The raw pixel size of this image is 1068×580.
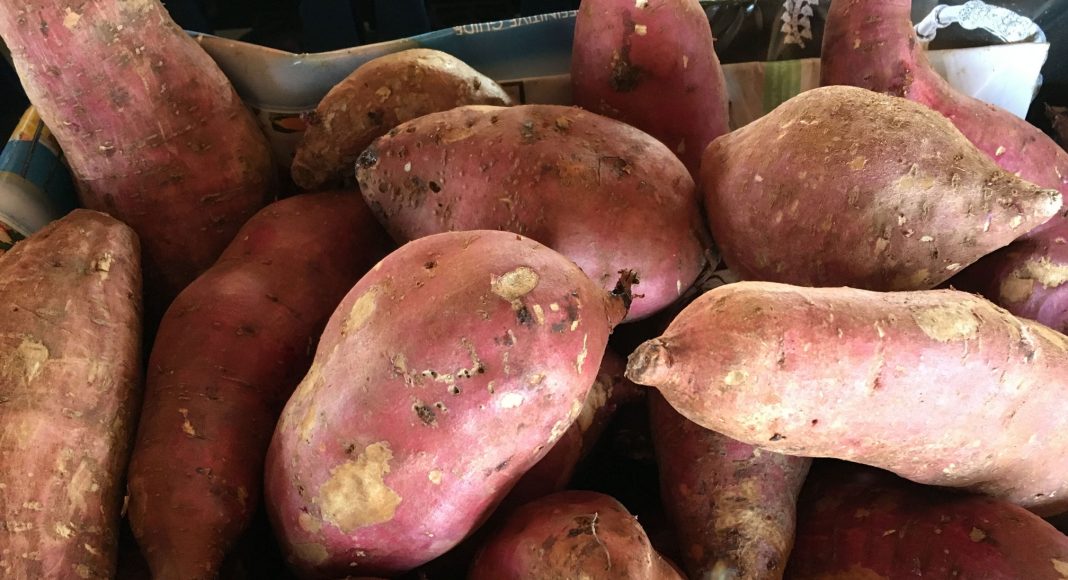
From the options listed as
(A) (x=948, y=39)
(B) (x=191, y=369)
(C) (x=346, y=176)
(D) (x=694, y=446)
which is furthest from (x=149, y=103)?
(A) (x=948, y=39)

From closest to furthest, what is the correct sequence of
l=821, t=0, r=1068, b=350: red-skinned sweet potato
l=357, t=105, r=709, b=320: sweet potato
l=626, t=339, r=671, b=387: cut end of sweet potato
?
1. l=626, t=339, r=671, b=387: cut end of sweet potato
2. l=357, t=105, r=709, b=320: sweet potato
3. l=821, t=0, r=1068, b=350: red-skinned sweet potato

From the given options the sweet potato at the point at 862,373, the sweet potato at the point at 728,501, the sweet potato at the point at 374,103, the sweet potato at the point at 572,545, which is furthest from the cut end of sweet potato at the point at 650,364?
the sweet potato at the point at 374,103

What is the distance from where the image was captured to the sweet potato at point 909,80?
90 centimetres

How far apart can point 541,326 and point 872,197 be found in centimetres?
35

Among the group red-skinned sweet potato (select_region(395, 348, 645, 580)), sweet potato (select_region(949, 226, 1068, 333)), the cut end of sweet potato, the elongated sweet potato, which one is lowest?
red-skinned sweet potato (select_region(395, 348, 645, 580))

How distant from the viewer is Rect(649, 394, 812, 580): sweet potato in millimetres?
699

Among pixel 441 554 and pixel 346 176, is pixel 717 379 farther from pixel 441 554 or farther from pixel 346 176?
pixel 346 176

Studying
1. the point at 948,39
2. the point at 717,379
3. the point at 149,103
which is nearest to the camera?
the point at 717,379

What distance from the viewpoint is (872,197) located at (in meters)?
0.68

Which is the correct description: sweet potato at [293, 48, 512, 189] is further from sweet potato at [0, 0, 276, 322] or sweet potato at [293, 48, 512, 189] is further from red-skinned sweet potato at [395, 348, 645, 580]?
red-skinned sweet potato at [395, 348, 645, 580]

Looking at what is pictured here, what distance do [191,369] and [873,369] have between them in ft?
2.15

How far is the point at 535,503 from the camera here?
27.1 inches

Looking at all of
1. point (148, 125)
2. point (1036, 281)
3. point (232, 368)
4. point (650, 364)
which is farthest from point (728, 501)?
point (148, 125)

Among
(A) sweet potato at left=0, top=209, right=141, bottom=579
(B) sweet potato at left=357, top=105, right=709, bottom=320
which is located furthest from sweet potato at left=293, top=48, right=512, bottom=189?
(A) sweet potato at left=0, top=209, right=141, bottom=579
